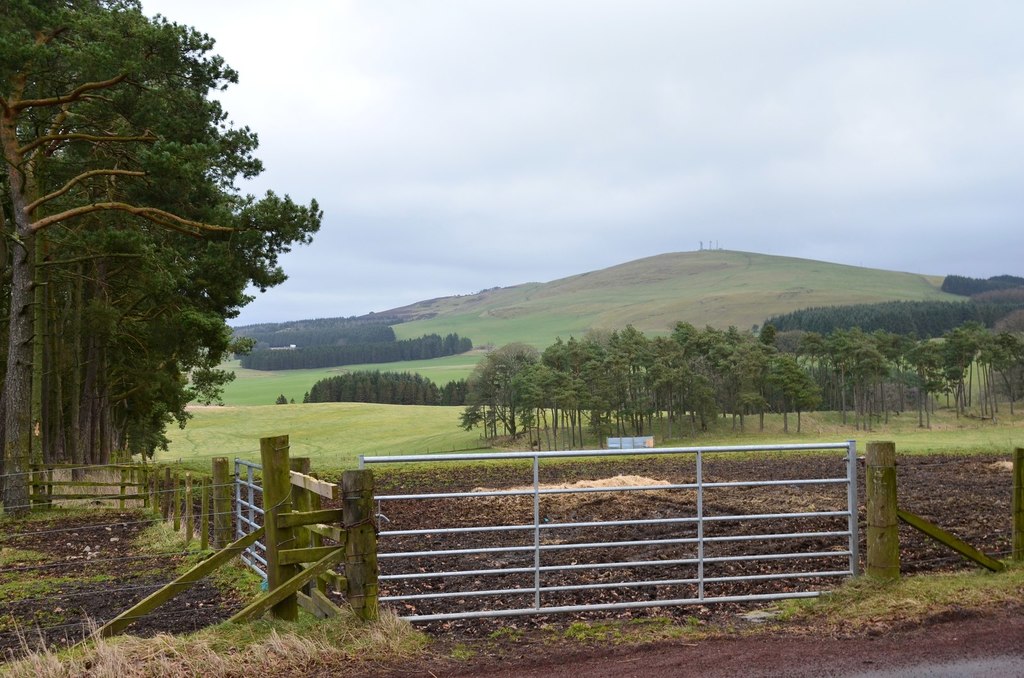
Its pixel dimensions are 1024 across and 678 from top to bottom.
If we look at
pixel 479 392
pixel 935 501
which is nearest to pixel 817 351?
pixel 479 392

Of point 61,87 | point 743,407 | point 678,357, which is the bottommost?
point 743,407

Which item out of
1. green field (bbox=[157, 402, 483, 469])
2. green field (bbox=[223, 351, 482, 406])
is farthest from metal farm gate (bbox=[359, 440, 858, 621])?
green field (bbox=[223, 351, 482, 406])

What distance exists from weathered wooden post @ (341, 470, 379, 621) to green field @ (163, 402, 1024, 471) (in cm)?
5316

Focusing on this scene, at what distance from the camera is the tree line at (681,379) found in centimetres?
7144

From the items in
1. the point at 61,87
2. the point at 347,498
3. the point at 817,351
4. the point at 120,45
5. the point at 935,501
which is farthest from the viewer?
the point at 817,351

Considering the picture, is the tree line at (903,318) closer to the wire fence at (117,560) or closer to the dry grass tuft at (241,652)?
the wire fence at (117,560)

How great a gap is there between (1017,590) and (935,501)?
9177 millimetres

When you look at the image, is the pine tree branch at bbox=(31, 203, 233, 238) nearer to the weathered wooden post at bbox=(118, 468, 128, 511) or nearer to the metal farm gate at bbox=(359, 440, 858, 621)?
the weathered wooden post at bbox=(118, 468, 128, 511)

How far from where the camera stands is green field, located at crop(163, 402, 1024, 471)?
64.4 m

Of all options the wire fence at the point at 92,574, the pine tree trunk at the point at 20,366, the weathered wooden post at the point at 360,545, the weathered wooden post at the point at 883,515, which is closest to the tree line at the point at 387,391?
the pine tree trunk at the point at 20,366

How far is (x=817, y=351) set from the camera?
87.4 metres

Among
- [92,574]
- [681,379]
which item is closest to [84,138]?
[92,574]

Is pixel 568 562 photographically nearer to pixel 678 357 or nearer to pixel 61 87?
pixel 61 87

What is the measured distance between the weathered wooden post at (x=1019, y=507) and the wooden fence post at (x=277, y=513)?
708 cm
